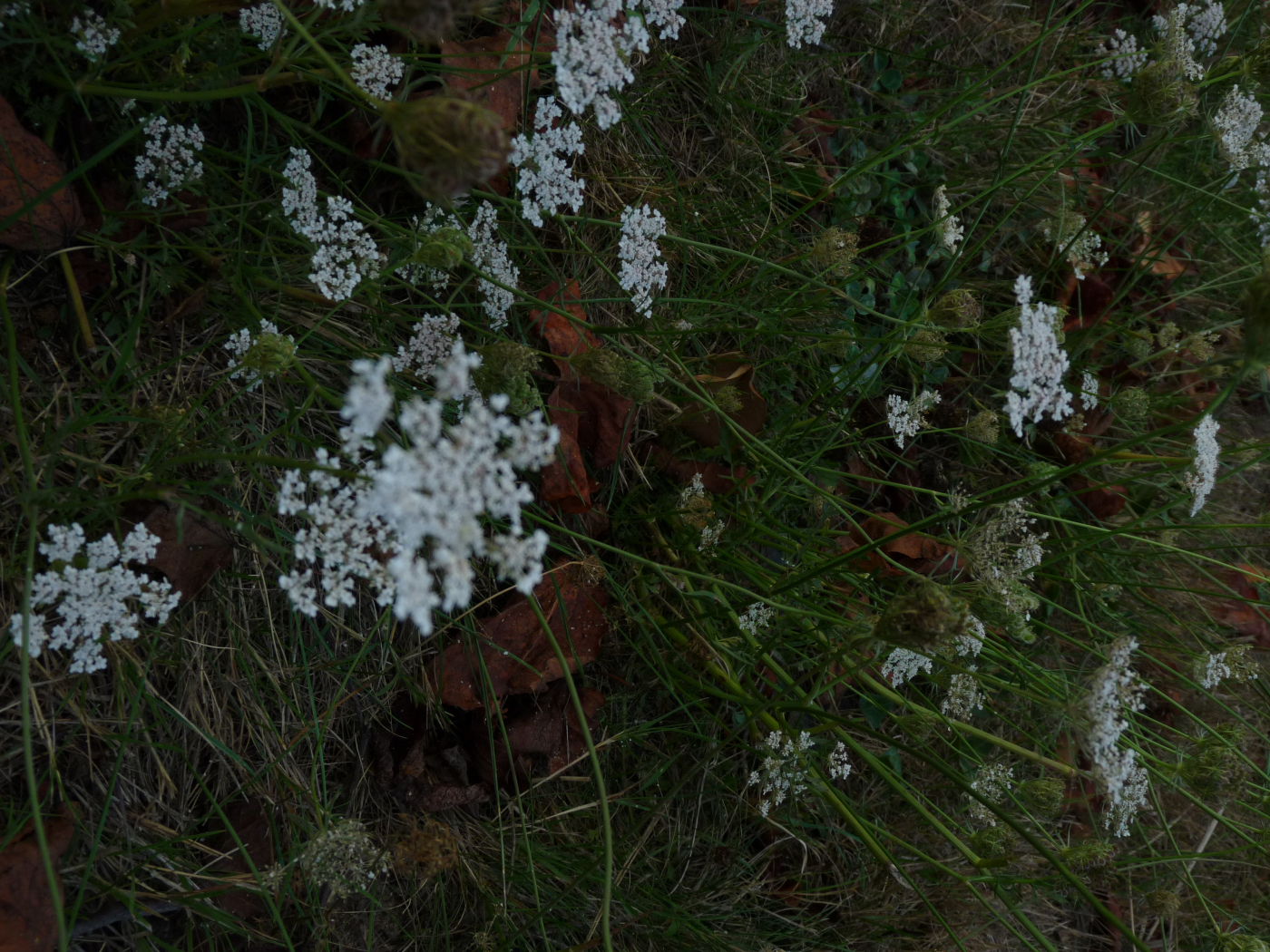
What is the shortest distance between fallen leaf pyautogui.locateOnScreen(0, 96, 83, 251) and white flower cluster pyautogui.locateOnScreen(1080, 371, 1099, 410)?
3264mm

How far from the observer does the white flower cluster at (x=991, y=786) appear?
9.67 ft

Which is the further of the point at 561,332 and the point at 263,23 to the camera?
the point at 561,332

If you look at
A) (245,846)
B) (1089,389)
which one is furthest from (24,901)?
(1089,389)

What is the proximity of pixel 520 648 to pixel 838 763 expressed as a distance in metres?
1.28

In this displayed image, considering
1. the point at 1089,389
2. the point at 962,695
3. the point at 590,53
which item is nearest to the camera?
the point at 590,53

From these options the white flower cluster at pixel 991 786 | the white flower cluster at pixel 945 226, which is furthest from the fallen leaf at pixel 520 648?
the white flower cluster at pixel 945 226

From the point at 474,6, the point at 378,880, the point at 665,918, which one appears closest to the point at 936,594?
the point at 474,6

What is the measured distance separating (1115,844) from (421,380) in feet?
12.0

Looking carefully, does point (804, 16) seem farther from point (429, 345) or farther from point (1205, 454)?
point (1205, 454)

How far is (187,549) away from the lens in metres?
2.28

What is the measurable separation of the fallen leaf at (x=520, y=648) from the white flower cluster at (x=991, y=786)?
56.2 inches

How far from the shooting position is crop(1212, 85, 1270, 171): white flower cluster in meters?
3.18

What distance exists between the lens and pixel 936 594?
6.56 feet

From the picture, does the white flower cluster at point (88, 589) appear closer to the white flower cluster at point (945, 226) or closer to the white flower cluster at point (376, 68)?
the white flower cluster at point (376, 68)
